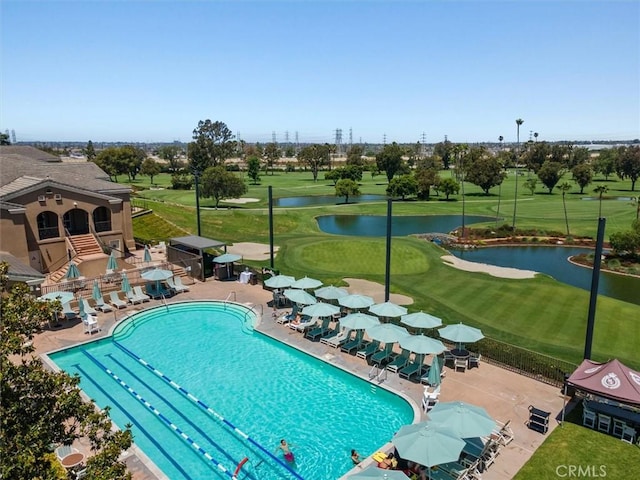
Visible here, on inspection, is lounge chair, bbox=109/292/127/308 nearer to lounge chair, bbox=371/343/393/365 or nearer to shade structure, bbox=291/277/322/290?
shade structure, bbox=291/277/322/290

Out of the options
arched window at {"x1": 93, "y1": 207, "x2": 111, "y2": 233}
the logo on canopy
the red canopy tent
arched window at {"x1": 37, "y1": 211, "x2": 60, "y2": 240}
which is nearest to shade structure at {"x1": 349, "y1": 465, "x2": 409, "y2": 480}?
the red canopy tent

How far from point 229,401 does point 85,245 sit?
21.3 m

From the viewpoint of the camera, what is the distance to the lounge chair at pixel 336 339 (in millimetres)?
21719

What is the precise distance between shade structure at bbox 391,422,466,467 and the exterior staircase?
27508mm

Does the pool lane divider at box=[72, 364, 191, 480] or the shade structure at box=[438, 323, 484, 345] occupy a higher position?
the shade structure at box=[438, 323, 484, 345]

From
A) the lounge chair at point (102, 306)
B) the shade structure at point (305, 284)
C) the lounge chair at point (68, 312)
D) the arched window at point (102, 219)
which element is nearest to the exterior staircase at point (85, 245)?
the arched window at point (102, 219)

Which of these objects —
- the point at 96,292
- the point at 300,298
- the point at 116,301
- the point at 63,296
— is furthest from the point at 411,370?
the point at 63,296

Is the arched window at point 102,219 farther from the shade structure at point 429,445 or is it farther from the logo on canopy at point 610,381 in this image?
the logo on canopy at point 610,381

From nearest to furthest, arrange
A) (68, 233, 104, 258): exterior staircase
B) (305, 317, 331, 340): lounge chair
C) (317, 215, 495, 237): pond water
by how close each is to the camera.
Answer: (305, 317, 331, 340): lounge chair
(68, 233, 104, 258): exterior staircase
(317, 215, 495, 237): pond water

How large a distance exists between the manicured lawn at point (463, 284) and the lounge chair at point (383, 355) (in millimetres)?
5825

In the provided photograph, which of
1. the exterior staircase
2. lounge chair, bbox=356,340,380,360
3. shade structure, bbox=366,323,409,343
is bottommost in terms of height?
lounge chair, bbox=356,340,380,360

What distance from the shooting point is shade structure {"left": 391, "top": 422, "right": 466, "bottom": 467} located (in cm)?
1198

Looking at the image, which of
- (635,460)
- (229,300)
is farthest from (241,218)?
(635,460)

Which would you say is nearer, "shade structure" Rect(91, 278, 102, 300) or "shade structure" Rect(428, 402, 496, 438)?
"shade structure" Rect(428, 402, 496, 438)
